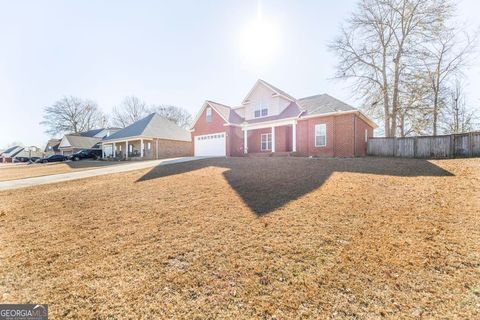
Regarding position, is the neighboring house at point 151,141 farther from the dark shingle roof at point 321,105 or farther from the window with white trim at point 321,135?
the window with white trim at point 321,135

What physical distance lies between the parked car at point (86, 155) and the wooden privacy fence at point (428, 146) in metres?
35.2

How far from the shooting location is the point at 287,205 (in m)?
5.65

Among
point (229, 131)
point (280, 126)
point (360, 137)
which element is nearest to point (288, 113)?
point (280, 126)

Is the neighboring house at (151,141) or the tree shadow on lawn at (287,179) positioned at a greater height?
the neighboring house at (151,141)

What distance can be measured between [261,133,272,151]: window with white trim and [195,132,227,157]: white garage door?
3611 mm

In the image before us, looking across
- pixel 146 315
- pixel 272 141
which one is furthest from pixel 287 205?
pixel 272 141

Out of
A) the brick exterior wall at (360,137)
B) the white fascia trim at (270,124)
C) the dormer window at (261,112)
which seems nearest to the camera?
the brick exterior wall at (360,137)

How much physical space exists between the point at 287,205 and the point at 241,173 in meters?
4.41

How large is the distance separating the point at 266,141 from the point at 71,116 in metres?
53.2

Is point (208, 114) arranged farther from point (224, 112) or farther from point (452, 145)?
point (452, 145)

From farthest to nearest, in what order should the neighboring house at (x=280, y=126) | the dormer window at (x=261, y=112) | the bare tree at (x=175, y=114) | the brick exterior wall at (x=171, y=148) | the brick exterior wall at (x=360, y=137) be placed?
the bare tree at (x=175, y=114) < the brick exterior wall at (x=171, y=148) < the dormer window at (x=261, y=112) < the neighboring house at (x=280, y=126) < the brick exterior wall at (x=360, y=137)

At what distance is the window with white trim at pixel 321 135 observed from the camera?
1622 cm

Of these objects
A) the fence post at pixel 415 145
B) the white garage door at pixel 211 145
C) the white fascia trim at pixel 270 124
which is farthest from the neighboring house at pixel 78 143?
the fence post at pixel 415 145

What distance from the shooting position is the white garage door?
68.4ft
